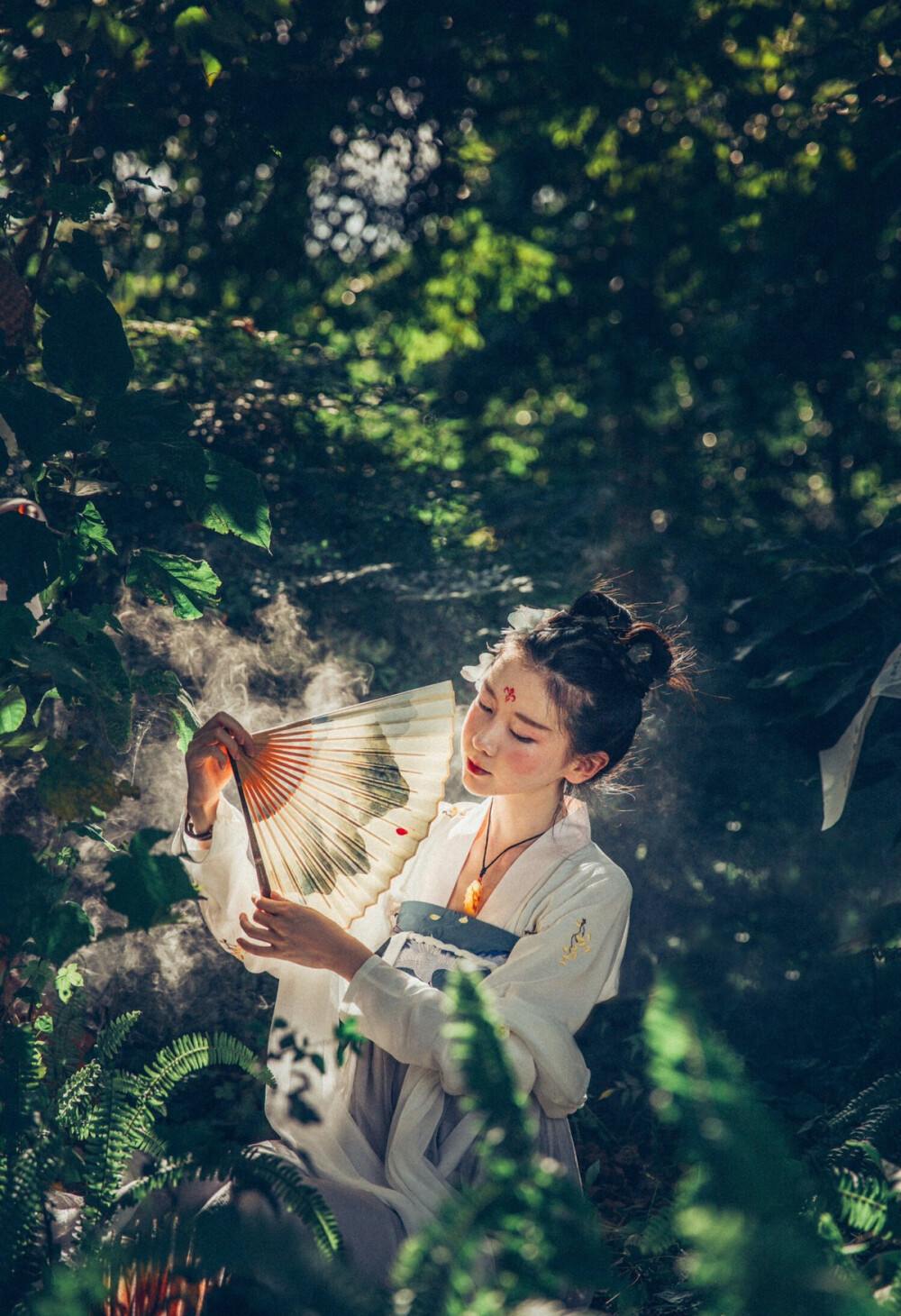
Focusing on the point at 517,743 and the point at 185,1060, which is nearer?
the point at 185,1060

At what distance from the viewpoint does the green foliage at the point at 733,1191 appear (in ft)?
2.54

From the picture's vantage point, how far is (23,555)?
161 centimetres

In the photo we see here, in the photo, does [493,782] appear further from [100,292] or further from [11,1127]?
[100,292]

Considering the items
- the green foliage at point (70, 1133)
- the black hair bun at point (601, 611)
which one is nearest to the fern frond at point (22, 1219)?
the green foliage at point (70, 1133)

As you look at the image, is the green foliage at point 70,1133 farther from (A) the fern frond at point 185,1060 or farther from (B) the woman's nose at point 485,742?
(B) the woman's nose at point 485,742

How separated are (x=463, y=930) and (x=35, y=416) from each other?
1251mm

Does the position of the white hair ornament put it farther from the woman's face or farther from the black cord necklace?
the black cord necklace

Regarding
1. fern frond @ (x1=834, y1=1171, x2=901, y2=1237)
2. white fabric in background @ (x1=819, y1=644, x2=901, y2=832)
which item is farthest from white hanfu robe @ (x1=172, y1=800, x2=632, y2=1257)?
white fabric in background @ (x1=819, y1=644, x2=901, y2=832)

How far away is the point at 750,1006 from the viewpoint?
2.67 m

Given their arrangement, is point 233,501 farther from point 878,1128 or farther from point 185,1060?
point 878,1128

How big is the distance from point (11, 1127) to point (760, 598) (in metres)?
2.37

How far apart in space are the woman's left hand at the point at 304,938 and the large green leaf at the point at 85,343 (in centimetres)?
98

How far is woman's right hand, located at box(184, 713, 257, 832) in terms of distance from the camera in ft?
5.54

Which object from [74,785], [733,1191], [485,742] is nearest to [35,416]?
[74,785]
